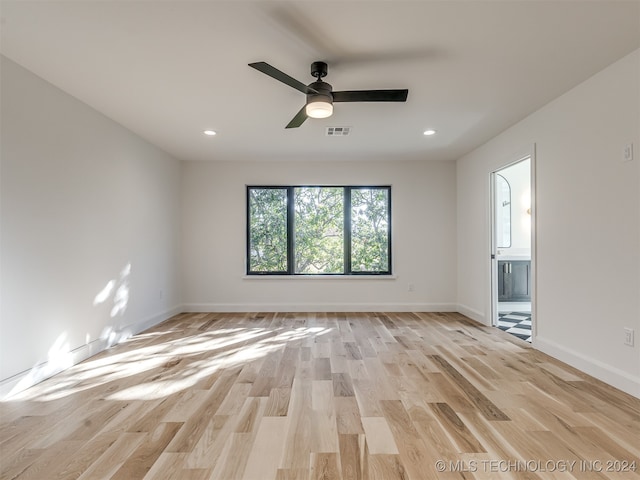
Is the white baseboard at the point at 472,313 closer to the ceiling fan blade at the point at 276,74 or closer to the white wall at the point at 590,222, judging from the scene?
the white wall at the point at 590,222

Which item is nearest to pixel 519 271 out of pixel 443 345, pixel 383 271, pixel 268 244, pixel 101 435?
pixel 383 271

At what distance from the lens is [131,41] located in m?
2.15

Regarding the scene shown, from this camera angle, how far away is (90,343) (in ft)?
10.5

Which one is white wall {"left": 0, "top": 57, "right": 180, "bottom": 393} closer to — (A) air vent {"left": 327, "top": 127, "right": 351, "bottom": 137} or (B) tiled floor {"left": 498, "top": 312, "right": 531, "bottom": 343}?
(A) air vent {"left": 327, "top": 127, "right": 351, "bottom": 137}

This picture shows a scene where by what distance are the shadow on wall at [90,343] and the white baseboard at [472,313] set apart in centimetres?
463

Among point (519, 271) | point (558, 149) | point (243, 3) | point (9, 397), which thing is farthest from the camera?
point (519, 271)

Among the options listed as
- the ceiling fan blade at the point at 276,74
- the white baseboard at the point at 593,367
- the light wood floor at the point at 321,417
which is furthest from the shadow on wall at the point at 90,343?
the white baseboard at the point at 593,367

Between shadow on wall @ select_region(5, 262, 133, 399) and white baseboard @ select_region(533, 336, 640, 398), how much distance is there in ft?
14.9

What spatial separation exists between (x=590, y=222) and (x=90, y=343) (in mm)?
4797

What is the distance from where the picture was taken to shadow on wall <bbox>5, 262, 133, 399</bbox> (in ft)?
8.41

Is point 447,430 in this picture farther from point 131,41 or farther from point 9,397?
point 131,41

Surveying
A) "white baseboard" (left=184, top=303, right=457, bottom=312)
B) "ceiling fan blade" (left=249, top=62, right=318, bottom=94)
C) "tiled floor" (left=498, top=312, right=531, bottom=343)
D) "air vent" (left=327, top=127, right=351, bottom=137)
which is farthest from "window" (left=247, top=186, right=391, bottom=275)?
"ceiling fan blade" (left=249, top=62, right=318, bottom=94)

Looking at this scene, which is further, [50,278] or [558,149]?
[558,149]

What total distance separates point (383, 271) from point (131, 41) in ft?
14.5
